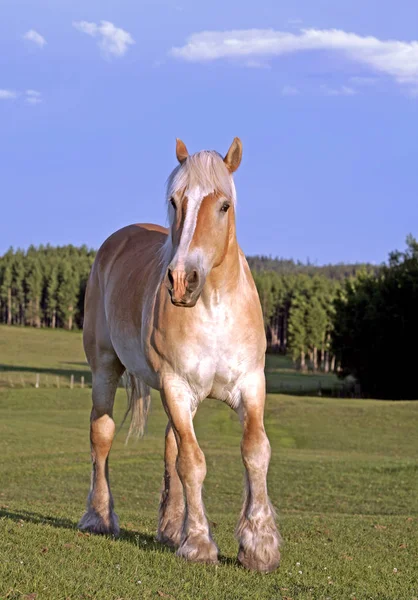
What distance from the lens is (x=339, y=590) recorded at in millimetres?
5605

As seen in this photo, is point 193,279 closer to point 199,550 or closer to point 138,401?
point 199,550

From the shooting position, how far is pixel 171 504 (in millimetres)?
7383

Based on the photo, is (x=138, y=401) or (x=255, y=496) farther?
(x=138, y=401)

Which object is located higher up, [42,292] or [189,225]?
[42,292]

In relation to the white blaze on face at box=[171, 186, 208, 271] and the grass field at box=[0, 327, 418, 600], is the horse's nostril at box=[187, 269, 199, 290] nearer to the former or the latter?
the white blaze on face at box=[171, 186, 208, 271]

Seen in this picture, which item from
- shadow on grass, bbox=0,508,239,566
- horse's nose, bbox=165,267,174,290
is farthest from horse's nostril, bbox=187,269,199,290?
shadow on grass, bbox=0,508,239,566

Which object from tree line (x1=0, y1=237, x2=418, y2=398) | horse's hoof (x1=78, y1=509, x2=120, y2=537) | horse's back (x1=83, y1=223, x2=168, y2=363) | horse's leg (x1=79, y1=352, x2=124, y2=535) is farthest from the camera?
tree line (x1=0, y1=237, x2=418, y2=398)

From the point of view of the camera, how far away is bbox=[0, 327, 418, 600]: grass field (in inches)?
215

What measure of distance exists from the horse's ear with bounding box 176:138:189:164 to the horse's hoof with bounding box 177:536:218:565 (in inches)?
112

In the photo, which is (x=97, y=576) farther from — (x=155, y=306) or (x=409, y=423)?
(x=409, y=423)

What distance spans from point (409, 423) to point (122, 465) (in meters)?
15.5

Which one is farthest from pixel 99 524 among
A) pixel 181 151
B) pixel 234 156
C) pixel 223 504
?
pixel 223 504

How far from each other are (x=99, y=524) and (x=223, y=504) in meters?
8.11

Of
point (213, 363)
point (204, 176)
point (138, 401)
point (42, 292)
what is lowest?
point (138, 401)
